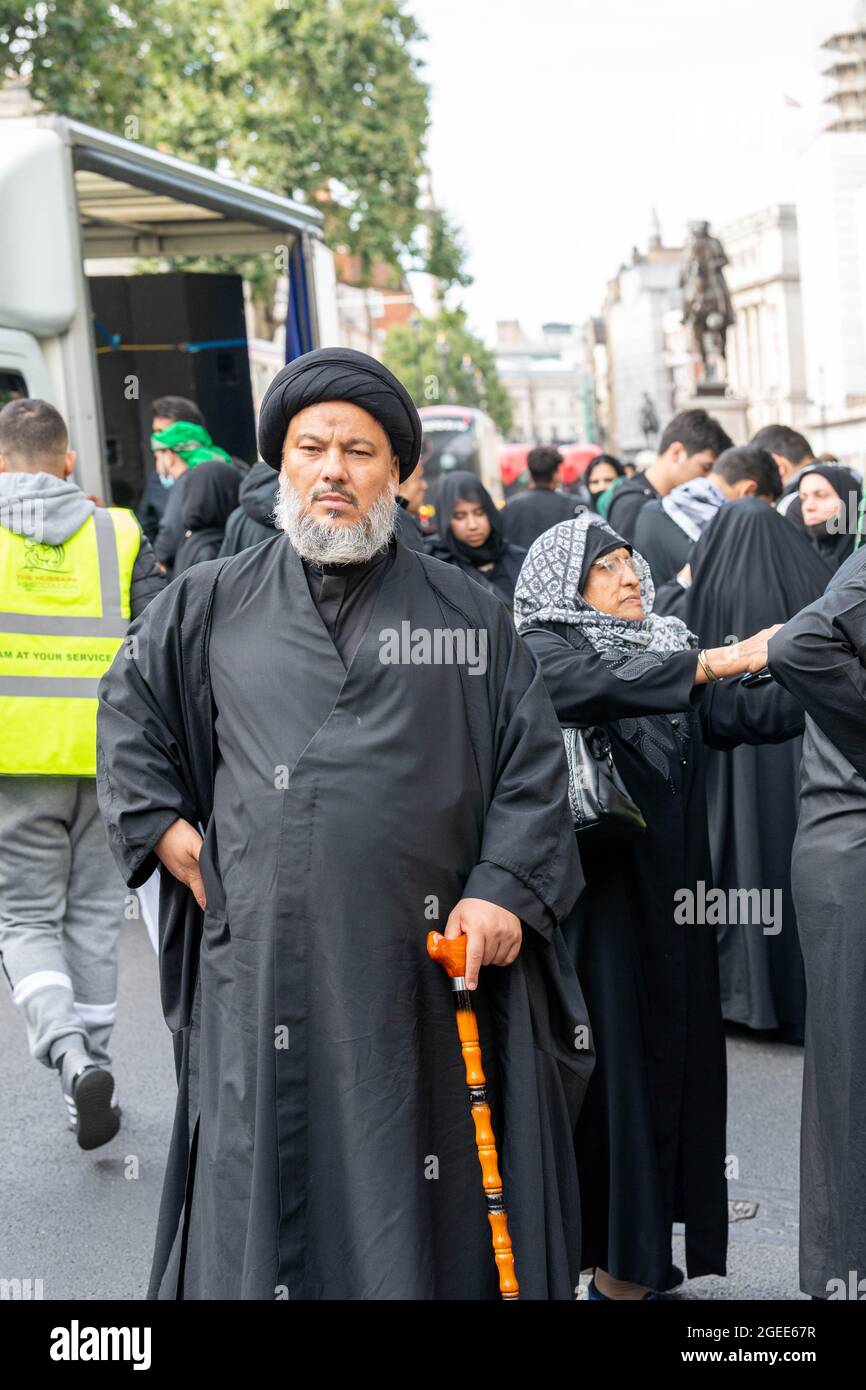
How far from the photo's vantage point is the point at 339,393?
10.7ft

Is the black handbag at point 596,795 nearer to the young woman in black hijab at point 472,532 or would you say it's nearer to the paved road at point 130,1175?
the paved road at point 130,1175

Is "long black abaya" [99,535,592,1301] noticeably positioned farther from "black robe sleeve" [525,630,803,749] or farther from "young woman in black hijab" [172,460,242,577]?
"young woman in black hijab" [172,460,242,577]

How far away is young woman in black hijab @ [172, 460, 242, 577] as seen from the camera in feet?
27.3

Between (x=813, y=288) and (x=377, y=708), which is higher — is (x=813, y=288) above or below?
above

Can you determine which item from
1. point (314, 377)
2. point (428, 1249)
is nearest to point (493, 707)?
point (314, 377)

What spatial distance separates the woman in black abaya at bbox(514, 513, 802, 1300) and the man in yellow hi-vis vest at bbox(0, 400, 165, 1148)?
1760 mm

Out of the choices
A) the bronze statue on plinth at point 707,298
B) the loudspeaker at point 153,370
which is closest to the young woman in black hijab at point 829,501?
the loudspeaker at point 153,370

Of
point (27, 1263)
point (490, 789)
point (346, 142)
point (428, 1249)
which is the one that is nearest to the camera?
point (428, 1249)

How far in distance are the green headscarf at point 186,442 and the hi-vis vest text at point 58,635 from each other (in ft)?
12.8

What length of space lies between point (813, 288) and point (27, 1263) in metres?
64.8

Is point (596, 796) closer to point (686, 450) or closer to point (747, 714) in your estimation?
point (747, 714)

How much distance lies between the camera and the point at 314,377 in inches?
129

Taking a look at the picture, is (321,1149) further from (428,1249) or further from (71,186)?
(71,186)

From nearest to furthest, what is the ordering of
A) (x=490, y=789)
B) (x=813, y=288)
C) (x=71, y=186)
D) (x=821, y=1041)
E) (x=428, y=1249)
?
(x=428, y=1249)
(x=490, y=789)
(x=821, y=1041)
(x=71, y=186)
(x=813, y=288)
